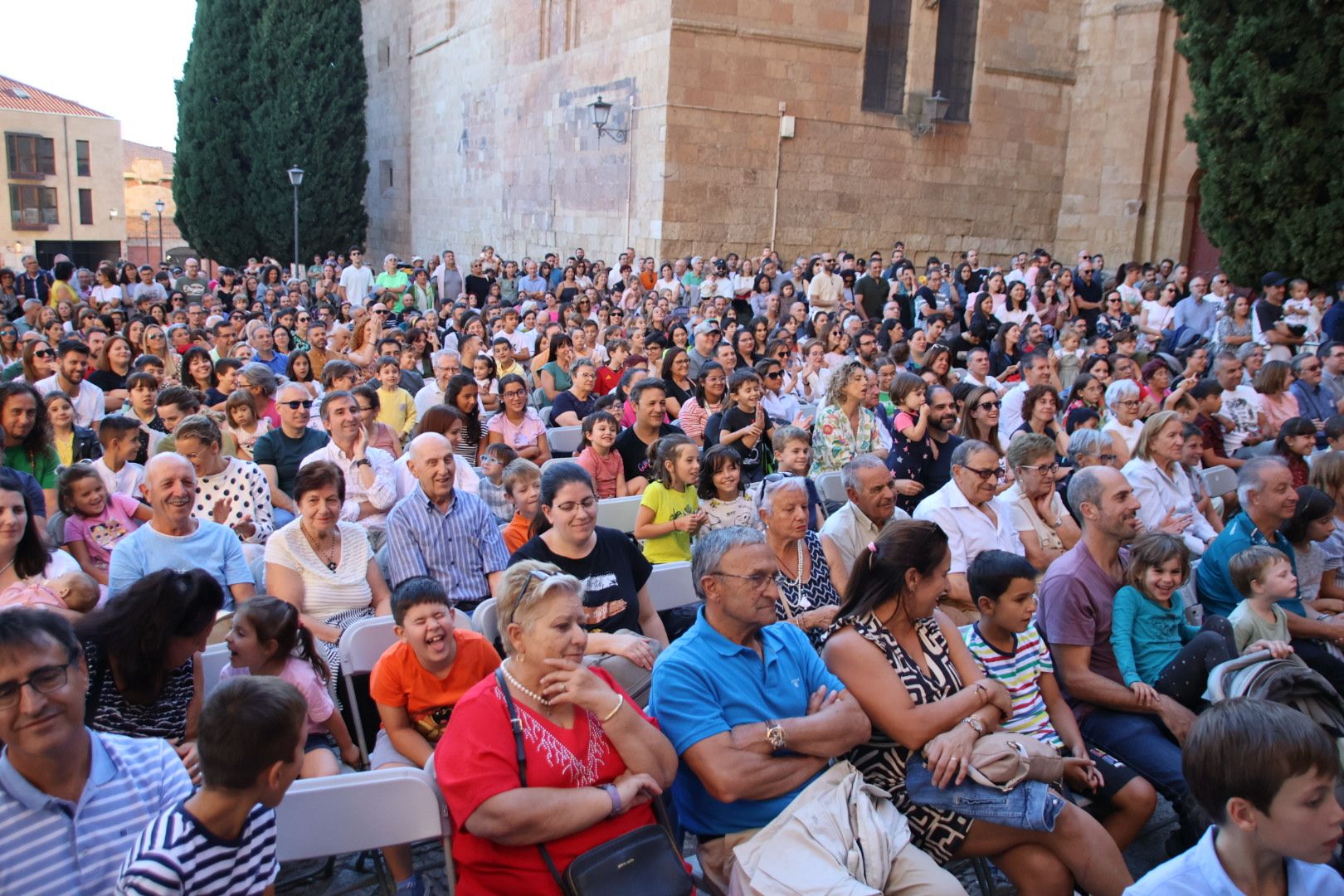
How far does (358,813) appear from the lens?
8.61ft

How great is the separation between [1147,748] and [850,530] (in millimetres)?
1559

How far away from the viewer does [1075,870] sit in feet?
9.42

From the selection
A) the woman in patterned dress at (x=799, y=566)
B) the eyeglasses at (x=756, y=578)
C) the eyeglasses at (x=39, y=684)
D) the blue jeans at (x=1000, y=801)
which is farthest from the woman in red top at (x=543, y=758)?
the woman in patterned dress at (x=799, y=566)

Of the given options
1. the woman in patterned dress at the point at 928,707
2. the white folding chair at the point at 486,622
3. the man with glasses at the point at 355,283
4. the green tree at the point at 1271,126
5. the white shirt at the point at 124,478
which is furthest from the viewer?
the man with glasses at the point at 355,283

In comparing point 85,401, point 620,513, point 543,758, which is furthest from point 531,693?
point 85,401

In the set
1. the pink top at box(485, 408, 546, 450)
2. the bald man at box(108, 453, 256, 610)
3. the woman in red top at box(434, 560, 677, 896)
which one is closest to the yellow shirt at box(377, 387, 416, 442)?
the pink top at box(485, 408, 546, 450)

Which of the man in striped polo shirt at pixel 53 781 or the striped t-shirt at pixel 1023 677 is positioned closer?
the man in striped polo shirt at pixel 53 781

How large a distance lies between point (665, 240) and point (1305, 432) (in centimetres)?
1171

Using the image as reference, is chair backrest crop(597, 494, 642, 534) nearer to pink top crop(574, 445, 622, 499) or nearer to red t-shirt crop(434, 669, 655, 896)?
pink top crop(574, 445, 622, 499)

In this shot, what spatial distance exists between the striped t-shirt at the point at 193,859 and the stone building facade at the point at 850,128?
1524 centimetres

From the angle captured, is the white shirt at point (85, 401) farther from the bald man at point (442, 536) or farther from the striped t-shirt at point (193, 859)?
the striped t-shirt at point (193, 859)

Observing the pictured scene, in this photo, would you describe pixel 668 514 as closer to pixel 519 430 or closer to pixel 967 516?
pixel 967 516

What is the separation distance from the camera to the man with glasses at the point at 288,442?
5801mm

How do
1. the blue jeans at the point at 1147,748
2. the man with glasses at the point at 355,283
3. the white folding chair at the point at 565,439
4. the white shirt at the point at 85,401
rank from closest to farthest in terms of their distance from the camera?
the blue jeans at the point at 1147,748 < the white shirt at the point at 85,401 < the white folding chair at the point at 565,439 < the man with glasses at the point at 355,283
